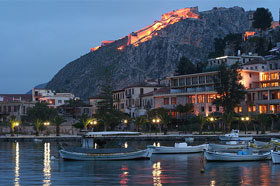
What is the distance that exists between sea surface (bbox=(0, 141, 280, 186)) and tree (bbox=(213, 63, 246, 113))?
162 feet

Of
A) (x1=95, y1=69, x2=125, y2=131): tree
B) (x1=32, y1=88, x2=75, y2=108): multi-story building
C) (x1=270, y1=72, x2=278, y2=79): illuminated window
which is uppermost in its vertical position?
(x1=270, y1=72, x2=278, y2=79): illuminated window

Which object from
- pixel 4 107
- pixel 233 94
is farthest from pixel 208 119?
pixel 4 107

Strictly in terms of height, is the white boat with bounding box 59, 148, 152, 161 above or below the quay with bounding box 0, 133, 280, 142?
below

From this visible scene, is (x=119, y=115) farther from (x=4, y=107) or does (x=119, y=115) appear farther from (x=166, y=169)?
(x=166, y=169)

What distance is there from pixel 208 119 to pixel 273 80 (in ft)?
84.8

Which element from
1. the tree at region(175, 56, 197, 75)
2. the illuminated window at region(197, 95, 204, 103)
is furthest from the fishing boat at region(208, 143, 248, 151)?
the tree at region(175, 56, 197, 75)

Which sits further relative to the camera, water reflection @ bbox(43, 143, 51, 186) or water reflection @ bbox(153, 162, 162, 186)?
water reflection @ bbox(43, 143, 51, 186)

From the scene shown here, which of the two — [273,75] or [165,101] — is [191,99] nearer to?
[165,101]

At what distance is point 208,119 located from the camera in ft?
310

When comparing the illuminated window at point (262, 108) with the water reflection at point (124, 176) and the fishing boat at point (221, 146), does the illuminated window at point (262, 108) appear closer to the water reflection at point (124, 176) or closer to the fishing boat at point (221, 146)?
the fishing boat at point (221, 146)

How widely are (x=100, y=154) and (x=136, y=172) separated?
33.4ft

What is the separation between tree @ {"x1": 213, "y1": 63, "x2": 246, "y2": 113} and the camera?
10088 cm

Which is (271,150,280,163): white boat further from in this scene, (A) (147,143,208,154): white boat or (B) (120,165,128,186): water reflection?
(B) (120,165,128,186): water reflection

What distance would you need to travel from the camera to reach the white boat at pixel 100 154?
50312mm
